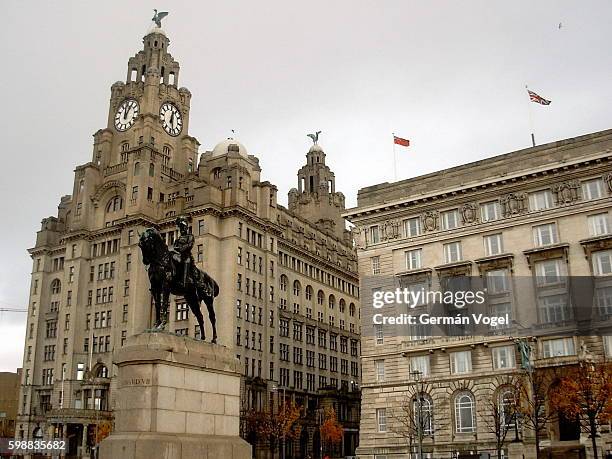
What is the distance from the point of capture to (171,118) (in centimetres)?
10944

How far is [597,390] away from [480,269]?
49.3 ft

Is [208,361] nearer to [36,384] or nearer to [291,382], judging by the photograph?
[291,382]

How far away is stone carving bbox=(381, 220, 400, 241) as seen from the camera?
212ft

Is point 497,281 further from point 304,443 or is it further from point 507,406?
point 304,443

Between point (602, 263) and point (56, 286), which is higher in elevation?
A: point (56, 286)

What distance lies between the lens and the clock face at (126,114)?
107 m

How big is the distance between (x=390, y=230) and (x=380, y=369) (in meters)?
13.1

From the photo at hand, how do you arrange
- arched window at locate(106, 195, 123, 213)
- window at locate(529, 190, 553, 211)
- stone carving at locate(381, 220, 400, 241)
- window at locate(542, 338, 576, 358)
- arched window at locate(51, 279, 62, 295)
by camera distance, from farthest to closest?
arched window at locate(51, 279, 62, 295), arched window at locate(106, 195, 123, 213), stone carving at locate(381, 220, 400, 241), window at locate(529, 190, 553, 211), window at locate(542, 338, 576, 358)

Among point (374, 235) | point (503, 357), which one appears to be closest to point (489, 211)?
point (374, 235)

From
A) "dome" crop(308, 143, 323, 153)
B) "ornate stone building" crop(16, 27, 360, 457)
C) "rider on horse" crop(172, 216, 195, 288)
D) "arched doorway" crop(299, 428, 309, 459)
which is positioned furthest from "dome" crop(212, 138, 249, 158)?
"rider on horse" crop(172, 216, 195, 288)

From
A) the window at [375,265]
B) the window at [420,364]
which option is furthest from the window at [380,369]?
the window at [375,265]

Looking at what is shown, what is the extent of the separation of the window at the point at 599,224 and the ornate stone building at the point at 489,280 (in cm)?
8

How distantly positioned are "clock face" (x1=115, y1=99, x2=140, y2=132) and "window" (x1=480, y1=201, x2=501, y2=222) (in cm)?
6421

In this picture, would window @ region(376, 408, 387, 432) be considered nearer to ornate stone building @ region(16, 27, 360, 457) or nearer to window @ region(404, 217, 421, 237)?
window @ region(404, 217, 421, 237)
